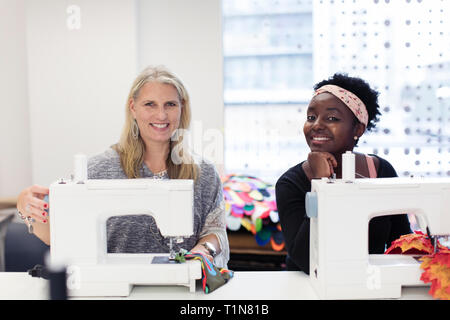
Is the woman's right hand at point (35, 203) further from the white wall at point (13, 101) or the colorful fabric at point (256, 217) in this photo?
the white wall at point (13, 101)

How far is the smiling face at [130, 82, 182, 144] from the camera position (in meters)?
1.65

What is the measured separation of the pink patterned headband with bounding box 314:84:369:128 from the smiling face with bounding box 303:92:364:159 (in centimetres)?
1

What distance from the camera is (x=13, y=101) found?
143 inches

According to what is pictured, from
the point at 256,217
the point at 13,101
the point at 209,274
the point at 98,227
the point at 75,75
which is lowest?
the point at 256,217

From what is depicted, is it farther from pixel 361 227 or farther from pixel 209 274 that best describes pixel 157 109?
pixel 361 227

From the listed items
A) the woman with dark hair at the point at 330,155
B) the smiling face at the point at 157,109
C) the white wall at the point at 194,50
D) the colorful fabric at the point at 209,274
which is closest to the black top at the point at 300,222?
the woman with dark hair at the point at 330,155

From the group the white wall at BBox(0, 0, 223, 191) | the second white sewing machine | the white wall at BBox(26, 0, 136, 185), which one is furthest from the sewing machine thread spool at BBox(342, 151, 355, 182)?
the white wall at BBox(26, 0, 136, 185)

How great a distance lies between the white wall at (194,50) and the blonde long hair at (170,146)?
186 cm

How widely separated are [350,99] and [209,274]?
765 millimetres

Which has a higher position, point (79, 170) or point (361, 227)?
point (79, 170)

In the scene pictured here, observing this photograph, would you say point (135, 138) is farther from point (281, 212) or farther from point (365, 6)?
point (365, 6)

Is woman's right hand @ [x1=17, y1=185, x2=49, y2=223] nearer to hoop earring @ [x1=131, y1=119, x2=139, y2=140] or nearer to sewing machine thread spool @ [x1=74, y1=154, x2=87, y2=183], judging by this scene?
sewing machine thread spool @ [x1=74, y1=154, x2=87, y2=183]

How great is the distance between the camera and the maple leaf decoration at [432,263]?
3.82 ft

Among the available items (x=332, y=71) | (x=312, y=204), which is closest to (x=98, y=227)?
(x=312, y=204)
